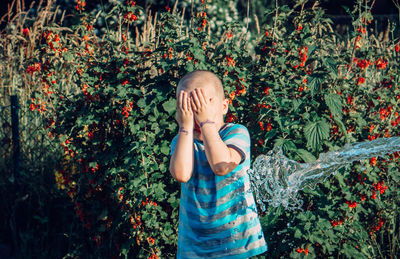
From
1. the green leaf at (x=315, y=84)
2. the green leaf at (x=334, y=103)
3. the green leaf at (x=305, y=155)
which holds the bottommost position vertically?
the green leaf at (x=305, y=155)

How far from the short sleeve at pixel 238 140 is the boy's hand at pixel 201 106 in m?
0.16

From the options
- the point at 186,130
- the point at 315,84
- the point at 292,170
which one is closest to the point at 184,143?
the point at 186,130

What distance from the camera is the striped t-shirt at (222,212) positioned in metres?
1.68

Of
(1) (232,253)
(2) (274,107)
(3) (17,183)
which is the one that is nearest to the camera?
(1) (232,253)

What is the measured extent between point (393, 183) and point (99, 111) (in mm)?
2306

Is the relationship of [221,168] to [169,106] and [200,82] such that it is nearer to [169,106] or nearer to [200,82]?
[200,82]

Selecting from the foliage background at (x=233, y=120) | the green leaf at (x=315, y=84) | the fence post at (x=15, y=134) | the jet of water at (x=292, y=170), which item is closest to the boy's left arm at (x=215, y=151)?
the jet of water at (x=292, y=170)

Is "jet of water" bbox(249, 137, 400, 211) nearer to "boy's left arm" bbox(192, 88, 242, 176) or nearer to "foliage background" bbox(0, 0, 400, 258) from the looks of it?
"foliage background" bbox(0, 0, 400, 258)

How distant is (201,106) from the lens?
151 centimetres

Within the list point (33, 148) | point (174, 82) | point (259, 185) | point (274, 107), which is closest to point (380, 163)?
point (274, 107)

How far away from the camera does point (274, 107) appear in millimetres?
2646

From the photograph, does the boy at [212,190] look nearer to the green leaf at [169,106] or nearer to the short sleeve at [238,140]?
the short sleeve at [238,140]

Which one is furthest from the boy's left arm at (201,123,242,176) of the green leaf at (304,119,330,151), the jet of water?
the green leaf at (304,119,330,151)

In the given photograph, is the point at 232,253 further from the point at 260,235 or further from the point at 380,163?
the point at 380,163
